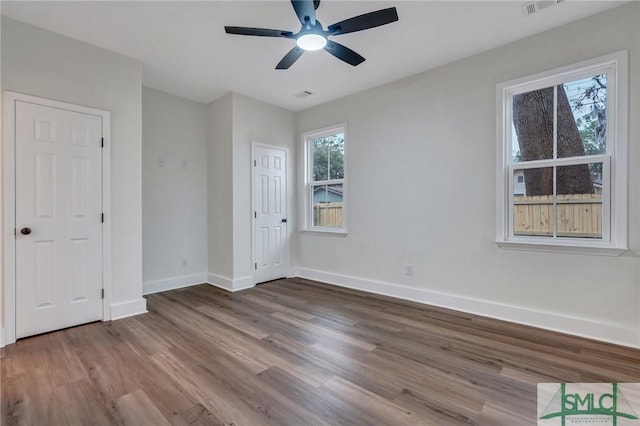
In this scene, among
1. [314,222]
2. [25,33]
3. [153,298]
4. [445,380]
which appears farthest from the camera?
[314,222]

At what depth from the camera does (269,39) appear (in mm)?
2902

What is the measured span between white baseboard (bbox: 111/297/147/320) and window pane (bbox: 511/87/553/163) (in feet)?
14.0

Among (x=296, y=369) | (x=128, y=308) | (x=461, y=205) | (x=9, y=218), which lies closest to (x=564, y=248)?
(x=461, y=205)

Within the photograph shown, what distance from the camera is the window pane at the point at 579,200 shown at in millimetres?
2615

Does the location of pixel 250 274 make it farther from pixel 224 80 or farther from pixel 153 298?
pixel 224 80

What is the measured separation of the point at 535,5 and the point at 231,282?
4.41 m

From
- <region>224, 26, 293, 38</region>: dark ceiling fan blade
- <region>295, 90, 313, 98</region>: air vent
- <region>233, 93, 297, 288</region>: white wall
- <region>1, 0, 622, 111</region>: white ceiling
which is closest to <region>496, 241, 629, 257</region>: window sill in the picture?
<region>1, 0, 622, 111</region>: white ceiling

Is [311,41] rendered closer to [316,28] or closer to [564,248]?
[316,28]

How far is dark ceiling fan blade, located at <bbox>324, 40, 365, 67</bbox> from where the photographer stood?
8.21 feet

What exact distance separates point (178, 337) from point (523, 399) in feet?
8.70

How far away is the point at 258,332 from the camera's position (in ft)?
9.11

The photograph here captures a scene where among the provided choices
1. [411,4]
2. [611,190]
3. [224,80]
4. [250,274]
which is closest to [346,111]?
[224,80]

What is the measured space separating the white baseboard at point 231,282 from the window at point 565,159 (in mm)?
3261

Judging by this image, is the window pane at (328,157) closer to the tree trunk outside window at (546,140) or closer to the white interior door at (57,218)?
the tree trunk outside window at (546,140)
